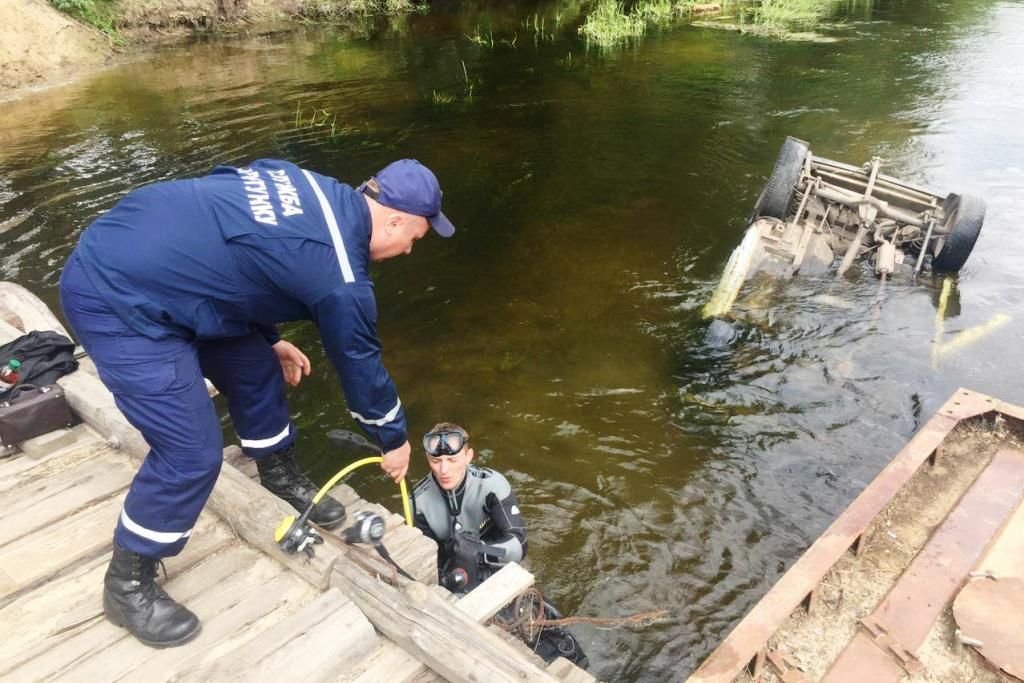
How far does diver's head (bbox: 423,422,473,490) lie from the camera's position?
387 cm

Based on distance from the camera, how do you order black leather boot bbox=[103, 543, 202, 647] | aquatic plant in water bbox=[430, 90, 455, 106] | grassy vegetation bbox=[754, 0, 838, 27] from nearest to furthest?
black leather boot bbox=[103, 543, 202, 647]
aquatic plant in water bbox=[430, 90, 455, 106]
grassy vegetation bbox=[754, 0, 838, 27]

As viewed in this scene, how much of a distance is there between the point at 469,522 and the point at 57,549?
6.74ft

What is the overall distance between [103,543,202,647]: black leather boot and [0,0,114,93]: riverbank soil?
659 inches

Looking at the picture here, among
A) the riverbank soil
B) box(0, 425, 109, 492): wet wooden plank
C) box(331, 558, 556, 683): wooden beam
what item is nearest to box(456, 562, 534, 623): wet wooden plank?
box(331, 558, 556, 683): wooden beam

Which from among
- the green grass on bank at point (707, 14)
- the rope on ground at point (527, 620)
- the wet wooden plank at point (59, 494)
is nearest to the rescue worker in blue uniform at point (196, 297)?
the wet wooden plank at point (59, 494)

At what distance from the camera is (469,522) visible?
4094 millimetres

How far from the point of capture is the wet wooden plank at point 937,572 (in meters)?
3.34

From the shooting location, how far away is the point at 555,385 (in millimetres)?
6664

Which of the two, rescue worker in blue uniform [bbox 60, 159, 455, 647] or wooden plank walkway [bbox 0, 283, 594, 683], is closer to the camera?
rescue worker in blue uniform [bbox 60, 159, 455, 647]

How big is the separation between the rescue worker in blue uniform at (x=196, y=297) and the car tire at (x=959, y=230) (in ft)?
23.9

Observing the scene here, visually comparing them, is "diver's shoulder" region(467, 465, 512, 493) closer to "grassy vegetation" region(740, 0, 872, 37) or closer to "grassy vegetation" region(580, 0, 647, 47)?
"grassy vegetation" region(580, 0, 647, 47)

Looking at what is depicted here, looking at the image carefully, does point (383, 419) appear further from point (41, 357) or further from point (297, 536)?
point (41, 357)

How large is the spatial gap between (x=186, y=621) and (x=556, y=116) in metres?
13.0

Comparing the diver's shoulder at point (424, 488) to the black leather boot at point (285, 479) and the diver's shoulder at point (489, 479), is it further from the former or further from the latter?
the black leather boot at point (285, 479)
